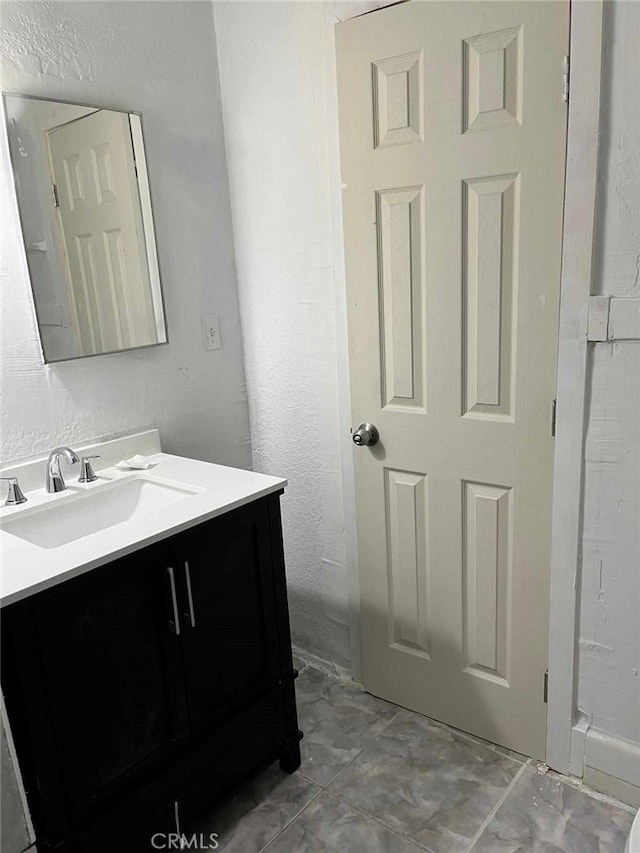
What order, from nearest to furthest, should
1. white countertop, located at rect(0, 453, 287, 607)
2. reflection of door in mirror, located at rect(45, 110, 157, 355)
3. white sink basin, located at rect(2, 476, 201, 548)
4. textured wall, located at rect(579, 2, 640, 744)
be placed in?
white countertop, located at rect(0, 453, 287, 607)
textured wall, located at rect(579, 2, 640, 744)
white sink basin, located at rect(2, 476, 201, 548)
reflection of door in mirror, located at rect(45, 110, 157, 355)

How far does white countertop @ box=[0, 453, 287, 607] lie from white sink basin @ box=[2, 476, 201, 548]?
0.04 ft

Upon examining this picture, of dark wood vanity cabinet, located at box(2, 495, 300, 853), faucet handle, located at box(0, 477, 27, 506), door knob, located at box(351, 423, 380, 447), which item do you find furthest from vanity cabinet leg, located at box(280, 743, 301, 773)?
faucet handle, located at box(0, 477, 27, 506)

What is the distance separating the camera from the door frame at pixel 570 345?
4.46ft

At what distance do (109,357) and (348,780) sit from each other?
1.34 meters

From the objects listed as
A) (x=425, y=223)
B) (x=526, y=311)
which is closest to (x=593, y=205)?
(x=526, y=311)

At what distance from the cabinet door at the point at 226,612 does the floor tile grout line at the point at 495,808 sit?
0.61 m

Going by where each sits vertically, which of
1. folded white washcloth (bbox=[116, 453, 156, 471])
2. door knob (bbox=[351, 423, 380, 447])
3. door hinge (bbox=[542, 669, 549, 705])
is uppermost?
door knob (bbox=[351, 423, 380, 447])

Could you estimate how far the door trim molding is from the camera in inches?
53.2

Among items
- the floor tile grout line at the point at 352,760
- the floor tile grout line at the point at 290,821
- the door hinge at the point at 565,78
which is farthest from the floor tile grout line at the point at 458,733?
the door hinge at the point at 565,78

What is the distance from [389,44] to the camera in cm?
159

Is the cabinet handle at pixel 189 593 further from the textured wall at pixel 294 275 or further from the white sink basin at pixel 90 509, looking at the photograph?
the textured wall at pixel 294 275

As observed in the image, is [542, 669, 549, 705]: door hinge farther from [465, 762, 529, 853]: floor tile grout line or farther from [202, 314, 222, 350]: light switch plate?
[202, 314, 222, 350]: light switch plate

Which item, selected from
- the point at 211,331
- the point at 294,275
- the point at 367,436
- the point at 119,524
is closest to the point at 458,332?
the point at 367,436

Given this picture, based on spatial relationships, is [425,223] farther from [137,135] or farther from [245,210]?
[137,135]
